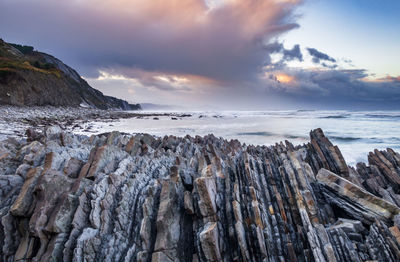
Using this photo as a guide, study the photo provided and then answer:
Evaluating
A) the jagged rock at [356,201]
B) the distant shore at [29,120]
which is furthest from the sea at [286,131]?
the jagged rock at [356,201]

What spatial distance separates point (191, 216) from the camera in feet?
16.5

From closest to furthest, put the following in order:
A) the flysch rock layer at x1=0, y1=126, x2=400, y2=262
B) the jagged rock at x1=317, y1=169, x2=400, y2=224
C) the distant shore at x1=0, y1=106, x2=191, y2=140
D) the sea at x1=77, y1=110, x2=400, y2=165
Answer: the flysch rock layer at x1=0, y1=126, x2=400, y2=262
the jagged rock at x1=317, y1=169, x2=400, y2=224
the distant shore at x1=0, y1=106, x2=191, y2=140
the sea at x1=77, y1=110, x2=400, y2=165

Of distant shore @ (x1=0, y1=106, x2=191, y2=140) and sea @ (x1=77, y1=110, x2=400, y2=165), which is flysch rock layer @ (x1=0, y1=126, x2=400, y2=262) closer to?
distant shore @ (x1=0, y1=106, x2=191, y2=140)

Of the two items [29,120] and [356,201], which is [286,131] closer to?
[356,201]

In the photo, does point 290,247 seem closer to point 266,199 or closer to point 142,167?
point 266,199

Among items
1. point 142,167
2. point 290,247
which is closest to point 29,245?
point 142,167

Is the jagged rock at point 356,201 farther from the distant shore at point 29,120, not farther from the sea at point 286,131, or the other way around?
the distant shore at point 29,120

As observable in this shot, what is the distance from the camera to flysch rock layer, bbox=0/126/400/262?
4.15 m

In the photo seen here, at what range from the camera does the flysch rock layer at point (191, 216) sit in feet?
13.6

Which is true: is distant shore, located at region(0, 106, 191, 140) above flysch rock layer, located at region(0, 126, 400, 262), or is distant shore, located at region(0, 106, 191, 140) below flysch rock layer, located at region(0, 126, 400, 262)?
above

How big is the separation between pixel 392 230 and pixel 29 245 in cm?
766

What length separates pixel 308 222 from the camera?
178 inches

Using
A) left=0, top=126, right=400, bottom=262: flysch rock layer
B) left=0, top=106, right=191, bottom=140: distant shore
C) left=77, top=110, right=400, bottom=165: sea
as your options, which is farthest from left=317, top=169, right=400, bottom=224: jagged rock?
left=0, top=106, right=191, bottom=140: distant shore


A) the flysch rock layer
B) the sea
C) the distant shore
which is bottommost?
the sea
